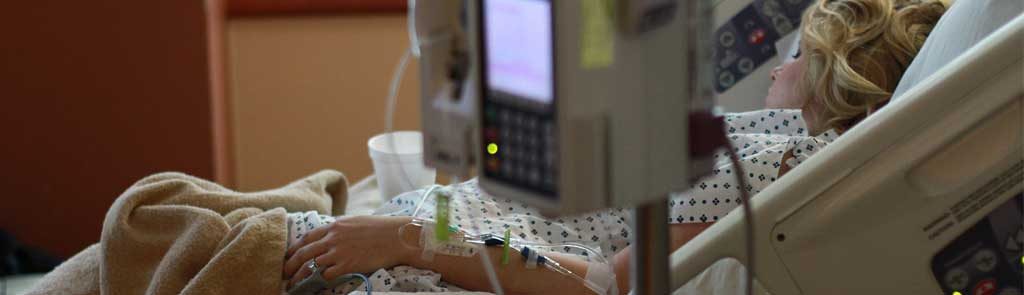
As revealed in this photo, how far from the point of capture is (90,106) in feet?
10.9

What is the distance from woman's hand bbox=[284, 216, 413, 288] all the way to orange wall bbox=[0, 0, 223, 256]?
177 cm

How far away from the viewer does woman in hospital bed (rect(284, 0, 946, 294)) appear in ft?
5.28

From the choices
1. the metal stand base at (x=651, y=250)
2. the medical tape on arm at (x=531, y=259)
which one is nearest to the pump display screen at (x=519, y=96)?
the metal stand base at (x=651, y=250)

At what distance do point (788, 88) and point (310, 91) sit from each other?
6.37ft

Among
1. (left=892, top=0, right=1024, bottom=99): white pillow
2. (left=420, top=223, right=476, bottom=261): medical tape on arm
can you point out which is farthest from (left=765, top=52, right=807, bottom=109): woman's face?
(left=420, top=223, right=476, bottom=261): medical tape on arm

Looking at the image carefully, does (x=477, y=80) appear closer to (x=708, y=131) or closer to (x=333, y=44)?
(x=708, y=131)

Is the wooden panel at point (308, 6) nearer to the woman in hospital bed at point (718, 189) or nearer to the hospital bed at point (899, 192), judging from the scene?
the woman in hospital bed at point (718, 189)

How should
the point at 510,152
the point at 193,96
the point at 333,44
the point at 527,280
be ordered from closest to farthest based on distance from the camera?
the point at 510,152
the point at 527,280
the point at 193,96
the point at 333,44

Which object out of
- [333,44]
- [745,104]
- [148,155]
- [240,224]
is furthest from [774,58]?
[148,155]

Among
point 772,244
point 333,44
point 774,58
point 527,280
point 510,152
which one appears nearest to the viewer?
point 510,152

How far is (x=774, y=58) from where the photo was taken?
2299 mm

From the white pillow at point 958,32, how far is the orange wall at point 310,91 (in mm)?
2034

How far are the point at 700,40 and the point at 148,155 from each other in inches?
105

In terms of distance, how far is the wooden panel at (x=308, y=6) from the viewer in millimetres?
3508
